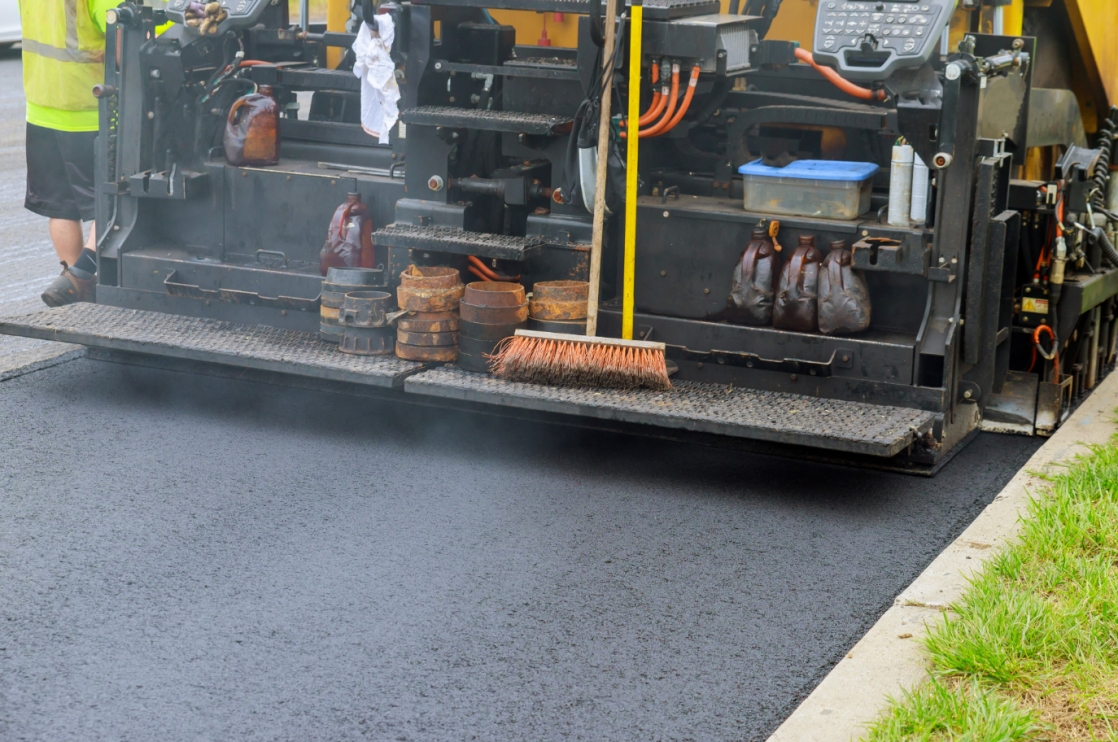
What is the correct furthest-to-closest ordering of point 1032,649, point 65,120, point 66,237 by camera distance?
point 66,237, point 65,120, point 1032,649

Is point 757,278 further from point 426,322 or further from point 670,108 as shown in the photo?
point 426,322

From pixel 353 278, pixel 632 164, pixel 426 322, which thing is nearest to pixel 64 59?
pixel 353 278

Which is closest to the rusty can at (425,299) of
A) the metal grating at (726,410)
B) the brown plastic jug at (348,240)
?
the metal grating at (726,410)

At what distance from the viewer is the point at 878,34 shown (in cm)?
441

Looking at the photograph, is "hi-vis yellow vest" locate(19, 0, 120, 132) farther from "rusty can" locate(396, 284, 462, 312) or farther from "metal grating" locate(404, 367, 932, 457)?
"metal grating" locate(404, 367, 932, 457)

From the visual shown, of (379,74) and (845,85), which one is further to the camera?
(379,74)

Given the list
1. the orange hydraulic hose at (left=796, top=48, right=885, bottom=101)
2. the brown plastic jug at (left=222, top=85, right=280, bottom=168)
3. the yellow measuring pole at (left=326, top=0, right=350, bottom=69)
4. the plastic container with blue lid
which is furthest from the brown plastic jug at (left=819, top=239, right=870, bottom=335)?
the yellow measuring pole at (left=326, top=0, right=350, bottom=69)

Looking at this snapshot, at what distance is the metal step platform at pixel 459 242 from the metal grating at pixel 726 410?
18.9 inches

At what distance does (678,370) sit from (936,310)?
93 cm

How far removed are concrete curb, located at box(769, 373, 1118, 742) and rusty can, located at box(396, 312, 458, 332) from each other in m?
2.01

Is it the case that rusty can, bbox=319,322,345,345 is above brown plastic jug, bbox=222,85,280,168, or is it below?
below

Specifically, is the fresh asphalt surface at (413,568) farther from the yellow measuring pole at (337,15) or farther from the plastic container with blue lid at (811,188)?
the yellow measuring pole at (337,15)

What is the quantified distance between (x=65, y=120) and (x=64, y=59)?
299mm

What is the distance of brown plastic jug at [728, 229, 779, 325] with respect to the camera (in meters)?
4.89
